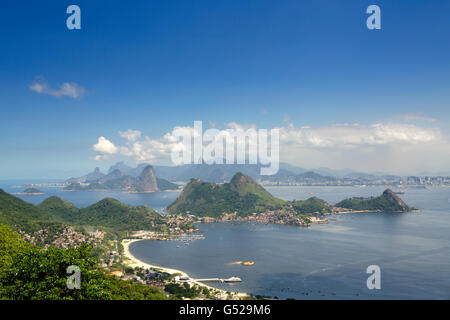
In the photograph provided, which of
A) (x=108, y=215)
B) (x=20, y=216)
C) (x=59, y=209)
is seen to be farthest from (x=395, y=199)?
(x=20, y=216)

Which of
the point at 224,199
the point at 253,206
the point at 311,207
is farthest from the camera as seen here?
the point at 224,199

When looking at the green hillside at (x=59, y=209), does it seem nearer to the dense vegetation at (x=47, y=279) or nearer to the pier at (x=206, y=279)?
the pier at (x=206, y=279)

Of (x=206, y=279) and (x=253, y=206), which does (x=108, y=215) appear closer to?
(x=253, y=206)

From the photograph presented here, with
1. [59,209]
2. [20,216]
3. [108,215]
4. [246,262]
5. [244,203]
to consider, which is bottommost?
[246,262]

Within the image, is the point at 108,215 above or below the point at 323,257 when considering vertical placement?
above

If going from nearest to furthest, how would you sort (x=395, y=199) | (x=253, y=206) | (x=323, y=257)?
1. (x=323, y=257)
2. (x=395, y=199)
3. (x=253, y=206)

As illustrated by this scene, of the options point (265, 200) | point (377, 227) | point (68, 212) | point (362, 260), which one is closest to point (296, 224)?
point (377, 227)

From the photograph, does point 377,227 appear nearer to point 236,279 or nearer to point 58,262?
point 236,279
